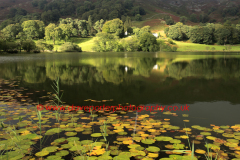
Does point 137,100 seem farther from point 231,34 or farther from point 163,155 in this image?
point 231,34

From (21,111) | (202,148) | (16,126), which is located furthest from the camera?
(21,111)

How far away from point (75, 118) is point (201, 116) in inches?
164

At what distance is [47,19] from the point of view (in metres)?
196

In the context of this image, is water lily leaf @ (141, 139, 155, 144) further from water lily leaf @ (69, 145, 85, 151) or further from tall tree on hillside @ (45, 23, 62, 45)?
tall tree on hillside @ (45, 23, 62, 45)

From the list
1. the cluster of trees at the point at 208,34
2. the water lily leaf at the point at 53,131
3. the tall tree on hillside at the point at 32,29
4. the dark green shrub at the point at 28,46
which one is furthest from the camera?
the tall tree on hillside at the point at 32,29

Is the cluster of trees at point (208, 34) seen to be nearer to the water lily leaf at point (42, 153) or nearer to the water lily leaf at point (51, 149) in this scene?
the water lily leaf at point (51, 149)

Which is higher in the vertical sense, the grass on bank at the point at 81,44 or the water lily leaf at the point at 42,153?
the grass on bank at the point at 81,44

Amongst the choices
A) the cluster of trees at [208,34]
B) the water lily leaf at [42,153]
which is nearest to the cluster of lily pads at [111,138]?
the water lily leaf at [42,153]

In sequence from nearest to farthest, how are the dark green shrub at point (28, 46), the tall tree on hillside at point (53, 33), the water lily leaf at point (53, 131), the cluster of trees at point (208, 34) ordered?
the water lily leaf at point (53, 131), the dark green shrub at point (28, 46), the tall tree on hillside at point (53, 33), the cluster of trees at point (208, 34)

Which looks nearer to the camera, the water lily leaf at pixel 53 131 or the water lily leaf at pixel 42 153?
the water lily leaf at pixel 42 153

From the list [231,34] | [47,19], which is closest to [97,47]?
[231,34]

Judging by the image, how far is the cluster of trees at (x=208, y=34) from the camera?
106m

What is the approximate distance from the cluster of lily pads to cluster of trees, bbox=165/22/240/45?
112 metres

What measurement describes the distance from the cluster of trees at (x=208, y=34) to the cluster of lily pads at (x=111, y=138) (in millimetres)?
111783
